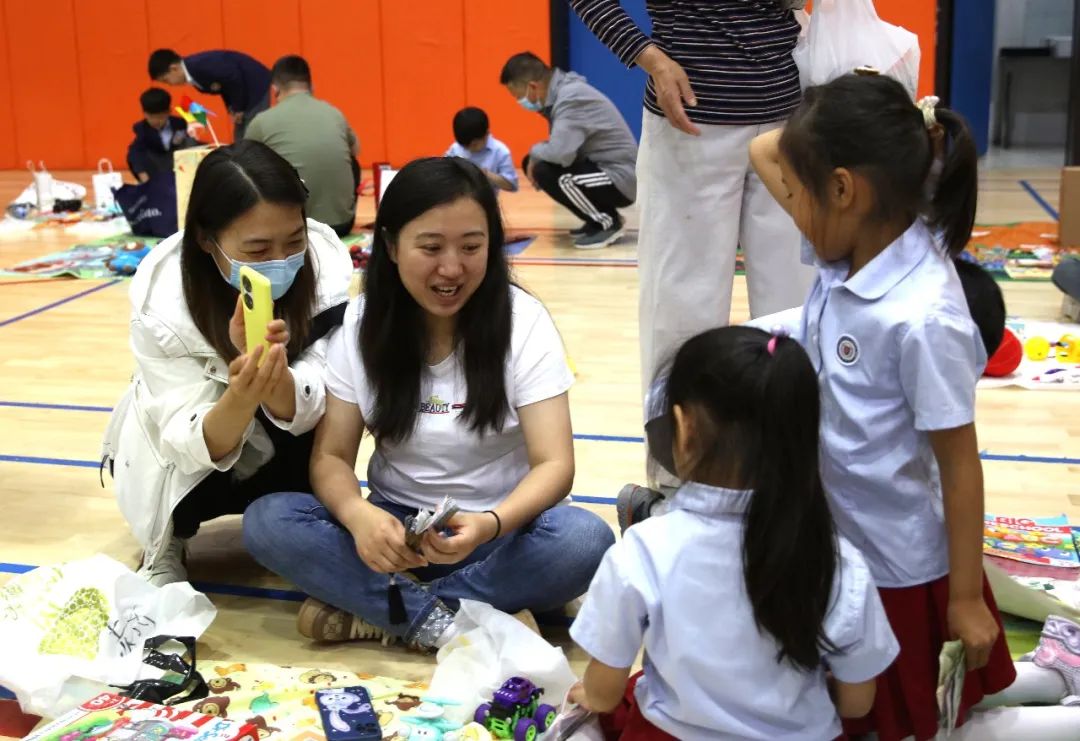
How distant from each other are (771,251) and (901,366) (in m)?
0.96

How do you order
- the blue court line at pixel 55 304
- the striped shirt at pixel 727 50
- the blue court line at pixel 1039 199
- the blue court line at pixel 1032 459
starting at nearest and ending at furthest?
the striped shirt at pixel 727 50 → the blue court line at pixel 1032 459 → the blue court line at pixel 55 304 → the blue court line at pixel 1039 199

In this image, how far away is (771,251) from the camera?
2.47 m

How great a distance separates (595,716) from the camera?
5.29 feet

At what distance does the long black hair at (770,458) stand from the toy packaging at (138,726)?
0.75m

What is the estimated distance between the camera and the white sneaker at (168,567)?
2238 millimetres

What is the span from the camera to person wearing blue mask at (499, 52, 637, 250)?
5.78m

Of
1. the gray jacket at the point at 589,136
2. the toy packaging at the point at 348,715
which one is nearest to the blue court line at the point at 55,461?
the toy packaging at the point at 348,715

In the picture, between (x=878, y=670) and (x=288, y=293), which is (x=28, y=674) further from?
(x=878, y=670)

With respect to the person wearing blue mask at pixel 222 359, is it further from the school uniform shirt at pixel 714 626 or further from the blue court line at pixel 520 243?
the blue court line at pixel 520 243

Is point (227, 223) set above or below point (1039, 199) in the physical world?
above

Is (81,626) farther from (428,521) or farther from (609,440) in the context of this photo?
(609,440)

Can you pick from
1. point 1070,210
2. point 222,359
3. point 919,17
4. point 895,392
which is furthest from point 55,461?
point 919,17

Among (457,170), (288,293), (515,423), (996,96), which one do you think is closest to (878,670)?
(515,423)

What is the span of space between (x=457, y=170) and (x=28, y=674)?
1.01 m
